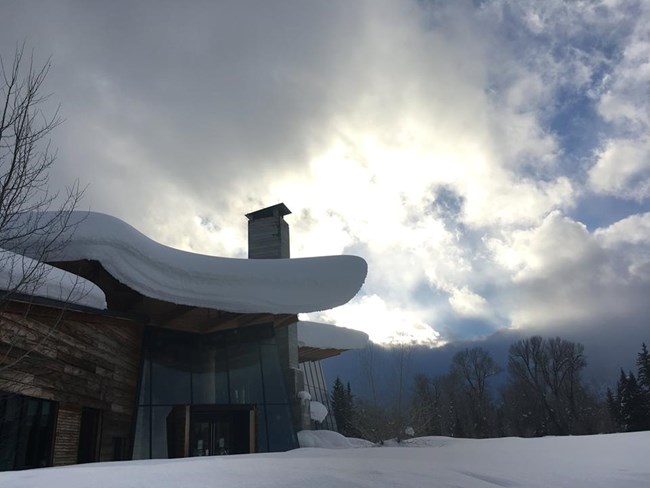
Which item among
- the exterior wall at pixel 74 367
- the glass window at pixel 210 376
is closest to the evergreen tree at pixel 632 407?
the glass window at pixel 210 376

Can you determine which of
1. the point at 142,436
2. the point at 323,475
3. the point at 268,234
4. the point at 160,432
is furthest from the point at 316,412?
the point at 323,475

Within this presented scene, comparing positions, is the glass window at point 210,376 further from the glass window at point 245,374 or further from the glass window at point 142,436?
the glass window at point 142,436

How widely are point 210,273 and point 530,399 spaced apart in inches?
1738

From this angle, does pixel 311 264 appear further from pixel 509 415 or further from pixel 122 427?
pixel 509 415

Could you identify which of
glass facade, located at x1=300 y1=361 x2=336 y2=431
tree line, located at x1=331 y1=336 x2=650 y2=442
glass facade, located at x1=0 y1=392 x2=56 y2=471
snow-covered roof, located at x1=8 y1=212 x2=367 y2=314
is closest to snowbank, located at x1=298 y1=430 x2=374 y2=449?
snow-covered roof, located at x1=8 y1=212 x2=367 y2=314

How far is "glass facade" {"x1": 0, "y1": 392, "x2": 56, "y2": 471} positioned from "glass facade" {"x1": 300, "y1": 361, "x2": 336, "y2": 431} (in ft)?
→ 67.3

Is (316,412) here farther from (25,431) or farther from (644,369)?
(644,369)

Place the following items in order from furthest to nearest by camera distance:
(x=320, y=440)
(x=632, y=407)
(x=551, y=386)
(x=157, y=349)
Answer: (x=551, y=386) → (x=632, y=407) → (x=320, y=440) → (x=157, y=349)

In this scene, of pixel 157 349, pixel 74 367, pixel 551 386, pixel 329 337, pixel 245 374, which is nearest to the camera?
pixel 74 367

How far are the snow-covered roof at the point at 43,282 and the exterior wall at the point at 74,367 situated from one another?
471 millimetres

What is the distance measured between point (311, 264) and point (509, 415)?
42923mm

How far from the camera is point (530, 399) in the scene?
159ft

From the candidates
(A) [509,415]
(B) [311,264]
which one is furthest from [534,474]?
(A) [509,415]

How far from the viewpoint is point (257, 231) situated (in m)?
19.7
